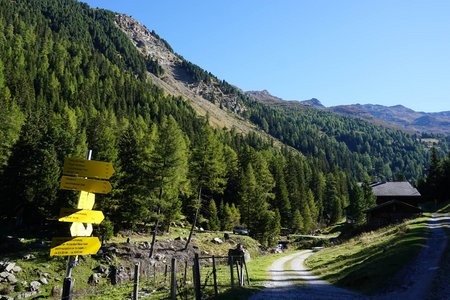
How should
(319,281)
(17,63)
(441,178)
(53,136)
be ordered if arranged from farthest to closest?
(17,63)
(441,178)
(53,136)
(319,281)

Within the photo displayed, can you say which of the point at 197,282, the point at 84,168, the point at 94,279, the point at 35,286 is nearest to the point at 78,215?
the point at 84,168

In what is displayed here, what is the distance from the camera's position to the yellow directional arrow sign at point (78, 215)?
28.3ft

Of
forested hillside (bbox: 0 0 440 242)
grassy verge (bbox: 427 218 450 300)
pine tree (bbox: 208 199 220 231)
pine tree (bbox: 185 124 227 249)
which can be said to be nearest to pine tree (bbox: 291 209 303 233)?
forested hillside (bbox: 0 0 440 242)

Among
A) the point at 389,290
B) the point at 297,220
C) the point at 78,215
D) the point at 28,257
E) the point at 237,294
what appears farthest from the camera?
the point at 297,220

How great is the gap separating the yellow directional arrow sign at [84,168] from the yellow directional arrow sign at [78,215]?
97 cm

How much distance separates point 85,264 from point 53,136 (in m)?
21.9

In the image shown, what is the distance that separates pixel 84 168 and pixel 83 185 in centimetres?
45

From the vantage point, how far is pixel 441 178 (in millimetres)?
101438

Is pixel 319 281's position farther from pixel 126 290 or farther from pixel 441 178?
pixel 441 178

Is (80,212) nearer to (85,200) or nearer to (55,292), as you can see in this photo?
(85,200)

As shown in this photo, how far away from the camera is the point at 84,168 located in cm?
935

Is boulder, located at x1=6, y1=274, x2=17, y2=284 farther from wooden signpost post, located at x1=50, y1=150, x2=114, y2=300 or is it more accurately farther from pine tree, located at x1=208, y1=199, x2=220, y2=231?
pine tree, located at x1=208, y1=199, x2=220, y2=231

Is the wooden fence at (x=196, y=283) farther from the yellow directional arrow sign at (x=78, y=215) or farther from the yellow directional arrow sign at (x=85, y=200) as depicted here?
the yellow directional arrow sign at (x=85, y=200)

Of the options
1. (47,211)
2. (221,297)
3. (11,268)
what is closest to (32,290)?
(11,268)
